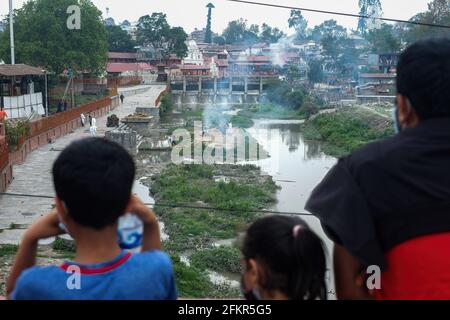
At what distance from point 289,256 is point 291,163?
2220cm

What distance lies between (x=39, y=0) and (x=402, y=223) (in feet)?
99.2

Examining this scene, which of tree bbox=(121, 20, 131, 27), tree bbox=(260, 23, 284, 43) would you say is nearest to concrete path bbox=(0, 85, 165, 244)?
tree bbox=(260, 23, 284, 43)

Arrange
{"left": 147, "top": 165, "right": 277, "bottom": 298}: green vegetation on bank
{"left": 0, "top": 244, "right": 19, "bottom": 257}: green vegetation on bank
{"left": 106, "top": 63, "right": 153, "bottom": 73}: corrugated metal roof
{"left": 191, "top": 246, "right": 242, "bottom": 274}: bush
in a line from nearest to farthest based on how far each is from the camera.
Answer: {"left": 147, "top": 165, "right": 277, "bottom": 298}: green vegetation on bank, {"left": 0, "top": 244, "right": 19, "bottom": 257}: green vegetation on bank, {"left": 191, "top": 246, "right": 242, "bottom": 274}: bush, {"left": 106, "top": 63, "right": 153, "bottom": 73}: corrugated metal roof

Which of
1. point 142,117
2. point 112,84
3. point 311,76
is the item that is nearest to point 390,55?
point 311,76

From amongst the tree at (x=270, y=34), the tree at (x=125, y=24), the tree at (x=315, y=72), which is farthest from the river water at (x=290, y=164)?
the tree at (x=125, y=24)

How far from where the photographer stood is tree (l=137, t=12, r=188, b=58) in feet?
189

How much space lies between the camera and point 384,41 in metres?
58.1

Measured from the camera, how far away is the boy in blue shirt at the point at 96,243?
4.91ft

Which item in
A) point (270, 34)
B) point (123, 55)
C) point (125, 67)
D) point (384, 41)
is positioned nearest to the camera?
point (125, 67)

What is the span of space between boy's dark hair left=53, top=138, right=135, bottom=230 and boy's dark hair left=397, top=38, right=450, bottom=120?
764 millimetres

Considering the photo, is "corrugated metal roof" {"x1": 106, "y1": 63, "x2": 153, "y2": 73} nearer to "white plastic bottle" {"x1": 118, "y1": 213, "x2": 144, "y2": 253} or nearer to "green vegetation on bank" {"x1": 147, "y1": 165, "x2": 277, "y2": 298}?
"green vegetation on bank" {"x1": 147, "y1": 165, "x2": 277, "y2": 298}

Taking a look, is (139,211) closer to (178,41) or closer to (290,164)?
(290,164)

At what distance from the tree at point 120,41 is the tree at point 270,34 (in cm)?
3186

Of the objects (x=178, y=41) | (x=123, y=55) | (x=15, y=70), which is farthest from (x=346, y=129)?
(x=123, y=55)
